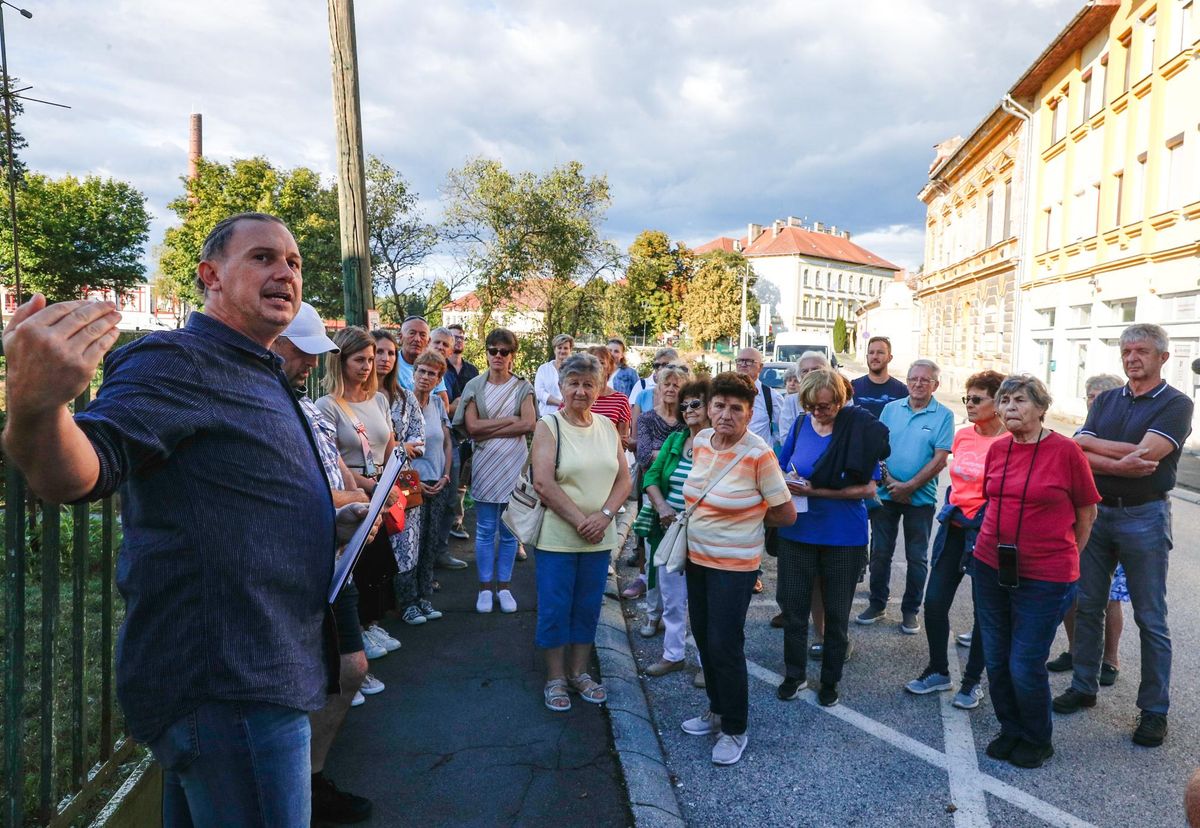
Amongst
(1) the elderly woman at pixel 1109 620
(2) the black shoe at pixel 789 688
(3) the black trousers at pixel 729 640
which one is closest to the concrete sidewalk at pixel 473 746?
(3) the black trousers at pixel 729 640

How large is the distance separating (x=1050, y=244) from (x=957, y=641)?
2303 centimetres

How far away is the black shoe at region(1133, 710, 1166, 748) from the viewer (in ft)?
12.2

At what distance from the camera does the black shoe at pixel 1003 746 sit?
3.64 m

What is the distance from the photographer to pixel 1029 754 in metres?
3.59

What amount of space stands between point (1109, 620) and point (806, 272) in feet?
281

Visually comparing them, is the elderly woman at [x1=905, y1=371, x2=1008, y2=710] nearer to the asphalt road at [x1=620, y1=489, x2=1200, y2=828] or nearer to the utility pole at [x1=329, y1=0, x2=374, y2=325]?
the asphalt road at [x1=620, y1=489, x2=1200, y2=828]

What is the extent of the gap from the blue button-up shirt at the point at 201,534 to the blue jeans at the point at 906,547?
458 cm

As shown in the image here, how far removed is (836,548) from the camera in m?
4.20

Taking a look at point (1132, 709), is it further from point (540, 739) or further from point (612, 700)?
point (540, 739)

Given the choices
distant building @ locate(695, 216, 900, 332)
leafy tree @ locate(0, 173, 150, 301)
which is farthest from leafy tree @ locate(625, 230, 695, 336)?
leafy tree @ locate(0, 173, 150, 301)

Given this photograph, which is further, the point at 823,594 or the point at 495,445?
the point at 495,445

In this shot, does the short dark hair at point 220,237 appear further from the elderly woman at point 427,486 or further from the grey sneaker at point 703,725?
the elderly woman at point 427,486

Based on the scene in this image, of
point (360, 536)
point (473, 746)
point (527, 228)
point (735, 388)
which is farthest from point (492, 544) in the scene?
point (527, 228)

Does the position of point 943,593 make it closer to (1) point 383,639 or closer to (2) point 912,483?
(2) point 912,483
